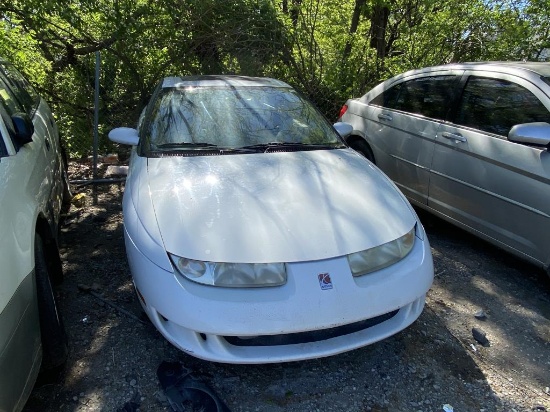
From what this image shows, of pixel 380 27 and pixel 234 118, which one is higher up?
pixel 380 27

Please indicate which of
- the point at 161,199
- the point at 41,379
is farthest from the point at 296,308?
the point at 41,379

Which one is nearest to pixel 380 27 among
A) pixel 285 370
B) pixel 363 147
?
pixel 363 147

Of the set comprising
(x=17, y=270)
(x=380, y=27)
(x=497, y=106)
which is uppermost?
(x=380, y=27)

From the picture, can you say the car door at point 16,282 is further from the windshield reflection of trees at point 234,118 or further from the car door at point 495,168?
the car door at point 495,168

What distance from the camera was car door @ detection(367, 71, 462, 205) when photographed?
154 inches

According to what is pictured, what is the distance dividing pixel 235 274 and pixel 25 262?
94 cm

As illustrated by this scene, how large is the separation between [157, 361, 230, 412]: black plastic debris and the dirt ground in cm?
4

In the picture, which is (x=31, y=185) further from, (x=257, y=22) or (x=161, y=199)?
(x=257, y=22)

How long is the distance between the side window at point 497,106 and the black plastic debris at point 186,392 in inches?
112

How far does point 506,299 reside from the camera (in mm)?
3096

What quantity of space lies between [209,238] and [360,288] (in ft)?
2.54

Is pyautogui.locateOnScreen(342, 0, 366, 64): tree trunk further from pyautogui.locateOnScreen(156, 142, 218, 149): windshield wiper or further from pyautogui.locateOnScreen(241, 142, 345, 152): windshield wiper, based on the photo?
pyautogui.locateOnScreen(156, 142, 218, 149): windshield wiper

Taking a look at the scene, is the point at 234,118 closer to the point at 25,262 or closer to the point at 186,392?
the point at 25,262

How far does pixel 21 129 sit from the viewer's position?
2.52 meters
